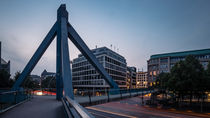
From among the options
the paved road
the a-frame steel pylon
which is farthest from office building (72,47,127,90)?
the a-frame steel pylon

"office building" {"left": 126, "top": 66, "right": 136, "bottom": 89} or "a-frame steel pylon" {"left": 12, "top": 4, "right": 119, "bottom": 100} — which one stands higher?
"a-frame steel pylon" {"left": 12, "top": 4, "right": 119, "bottom": 100}

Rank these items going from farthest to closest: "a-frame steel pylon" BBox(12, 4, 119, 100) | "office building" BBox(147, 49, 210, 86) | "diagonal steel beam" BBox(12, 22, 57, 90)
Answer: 1. "office building" BBox(147, 49, 210, 86)
2. "diagonal steel beam" BBox(12, 22, 57, 90)
3. "a-frame steel pylon" BBox(12, 4, 119, 100)

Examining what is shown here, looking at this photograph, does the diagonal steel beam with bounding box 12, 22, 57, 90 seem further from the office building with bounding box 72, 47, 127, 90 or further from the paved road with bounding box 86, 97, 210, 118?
the office building with bounding box 72, 47, 127, 90

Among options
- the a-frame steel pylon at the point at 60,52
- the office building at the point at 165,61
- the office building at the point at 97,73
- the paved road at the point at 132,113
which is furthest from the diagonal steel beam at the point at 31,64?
the office building at the point at 165,61

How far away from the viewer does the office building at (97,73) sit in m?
68.4

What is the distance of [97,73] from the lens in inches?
2709

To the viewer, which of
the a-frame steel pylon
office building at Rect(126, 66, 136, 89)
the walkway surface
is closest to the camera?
the walkway surface

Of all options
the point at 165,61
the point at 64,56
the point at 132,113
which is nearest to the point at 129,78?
the point at 165,61

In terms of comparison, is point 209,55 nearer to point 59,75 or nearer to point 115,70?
point 115,70

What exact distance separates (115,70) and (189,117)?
5699cm

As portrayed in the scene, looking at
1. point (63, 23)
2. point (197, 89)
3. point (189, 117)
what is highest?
point (63, 23)

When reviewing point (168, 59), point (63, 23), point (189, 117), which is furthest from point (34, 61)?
point (168, 59)

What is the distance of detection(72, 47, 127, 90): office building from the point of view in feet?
225

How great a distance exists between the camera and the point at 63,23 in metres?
13.3
